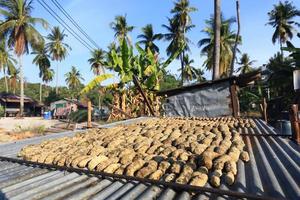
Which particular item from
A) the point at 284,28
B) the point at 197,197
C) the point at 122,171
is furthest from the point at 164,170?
the point at 284,28

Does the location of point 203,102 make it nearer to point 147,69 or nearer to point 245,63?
point 147,69

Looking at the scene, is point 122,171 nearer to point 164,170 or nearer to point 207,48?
point 164,170

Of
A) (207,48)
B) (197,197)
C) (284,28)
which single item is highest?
(284,28)

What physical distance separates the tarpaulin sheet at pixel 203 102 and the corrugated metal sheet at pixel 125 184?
41.7 feet

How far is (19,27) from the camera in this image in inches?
1478

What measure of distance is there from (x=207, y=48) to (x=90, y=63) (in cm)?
2698

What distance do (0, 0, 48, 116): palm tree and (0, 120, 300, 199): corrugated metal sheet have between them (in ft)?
116

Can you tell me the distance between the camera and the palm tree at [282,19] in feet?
139

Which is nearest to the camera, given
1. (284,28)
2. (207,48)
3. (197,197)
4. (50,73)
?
(197,197)

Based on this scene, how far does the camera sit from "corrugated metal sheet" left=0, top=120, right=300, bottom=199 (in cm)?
360

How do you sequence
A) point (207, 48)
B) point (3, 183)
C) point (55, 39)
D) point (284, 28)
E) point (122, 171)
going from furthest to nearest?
point (55, 39) → point (284, 28) → point (207, 48) → point (122, 171) → point (3, 183)

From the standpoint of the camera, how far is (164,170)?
4.38 m

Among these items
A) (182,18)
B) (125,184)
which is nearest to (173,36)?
(182,18)

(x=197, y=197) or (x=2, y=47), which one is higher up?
(x=2, y=47)
